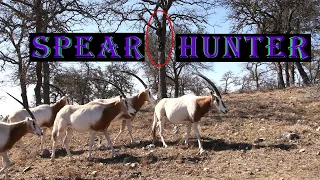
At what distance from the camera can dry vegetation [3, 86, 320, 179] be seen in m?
10.2

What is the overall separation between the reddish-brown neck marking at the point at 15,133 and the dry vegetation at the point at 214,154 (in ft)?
3.40

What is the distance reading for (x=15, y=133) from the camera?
1080 centimetres

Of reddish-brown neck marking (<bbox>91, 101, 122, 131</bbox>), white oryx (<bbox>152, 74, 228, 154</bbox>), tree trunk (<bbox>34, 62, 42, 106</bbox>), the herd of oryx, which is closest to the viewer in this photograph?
the herd of oryx

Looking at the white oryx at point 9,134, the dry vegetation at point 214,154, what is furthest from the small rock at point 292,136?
the white oryx at point 9,134

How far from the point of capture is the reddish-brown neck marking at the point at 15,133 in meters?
10.6

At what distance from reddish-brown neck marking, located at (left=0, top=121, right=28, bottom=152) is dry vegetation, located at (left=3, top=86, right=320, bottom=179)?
1.04 metres

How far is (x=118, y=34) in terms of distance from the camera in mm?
20297

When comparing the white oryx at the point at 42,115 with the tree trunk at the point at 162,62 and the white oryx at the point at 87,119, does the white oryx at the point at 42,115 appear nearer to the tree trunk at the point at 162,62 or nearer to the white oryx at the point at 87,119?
the white oryx at the point at 87,119

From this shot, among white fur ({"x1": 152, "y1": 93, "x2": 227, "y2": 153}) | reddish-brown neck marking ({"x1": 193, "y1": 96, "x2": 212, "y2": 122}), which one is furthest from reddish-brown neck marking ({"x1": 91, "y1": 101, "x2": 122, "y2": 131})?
reddish-brown neck marking ({"x1": 193, "y1": 96, "x2": 212, "y2": 122})

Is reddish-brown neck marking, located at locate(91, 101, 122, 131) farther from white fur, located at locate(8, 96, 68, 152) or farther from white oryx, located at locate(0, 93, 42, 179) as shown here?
white fur, located at locate(8, 96, 68, 152)

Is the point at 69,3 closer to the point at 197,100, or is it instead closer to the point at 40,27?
the point at 40,27

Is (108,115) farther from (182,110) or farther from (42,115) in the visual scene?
(42,115)

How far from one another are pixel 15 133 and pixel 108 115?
9.28 feet

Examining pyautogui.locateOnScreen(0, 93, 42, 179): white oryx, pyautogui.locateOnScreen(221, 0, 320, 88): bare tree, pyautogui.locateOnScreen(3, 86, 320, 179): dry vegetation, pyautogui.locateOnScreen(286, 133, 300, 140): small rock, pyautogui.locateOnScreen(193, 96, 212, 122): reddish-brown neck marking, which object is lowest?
pyautogui.locateOnScreen(3, 86, 320, 179): dry vegetation
